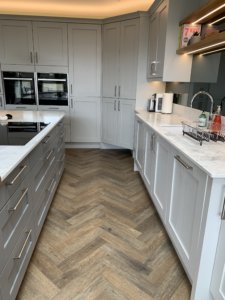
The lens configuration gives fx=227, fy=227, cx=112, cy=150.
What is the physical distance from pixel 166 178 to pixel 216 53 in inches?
50.9

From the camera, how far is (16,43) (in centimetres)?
390

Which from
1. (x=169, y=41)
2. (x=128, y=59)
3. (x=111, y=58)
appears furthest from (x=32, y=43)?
(x=169, y=41)

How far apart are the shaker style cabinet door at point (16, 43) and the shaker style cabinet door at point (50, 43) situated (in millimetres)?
114

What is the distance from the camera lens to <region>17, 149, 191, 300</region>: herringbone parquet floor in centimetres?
150

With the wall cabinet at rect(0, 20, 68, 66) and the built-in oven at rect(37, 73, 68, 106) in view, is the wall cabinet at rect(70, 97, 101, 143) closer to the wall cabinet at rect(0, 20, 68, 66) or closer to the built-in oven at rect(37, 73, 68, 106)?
the built-in oven at rect(37, 73, 68, 106)

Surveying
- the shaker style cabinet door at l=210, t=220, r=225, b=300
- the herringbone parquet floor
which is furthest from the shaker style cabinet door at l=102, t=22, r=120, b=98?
the shaker style cabinet door at l=210, t=220, r=225, b=300

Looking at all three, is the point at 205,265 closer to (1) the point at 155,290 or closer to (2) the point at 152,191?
(1) the point at 155,290

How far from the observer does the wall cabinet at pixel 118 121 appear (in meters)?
3.93

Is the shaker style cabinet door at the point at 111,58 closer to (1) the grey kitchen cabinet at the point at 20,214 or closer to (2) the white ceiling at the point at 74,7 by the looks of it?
(2) the white ceiling at the point at 74,7

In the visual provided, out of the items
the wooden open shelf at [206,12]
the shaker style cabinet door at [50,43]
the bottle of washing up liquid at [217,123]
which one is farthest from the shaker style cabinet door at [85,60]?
the bottle of washing up liquid at [217,123]

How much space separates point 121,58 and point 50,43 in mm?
1285

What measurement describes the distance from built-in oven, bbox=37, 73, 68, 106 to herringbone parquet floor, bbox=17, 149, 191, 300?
190 cm

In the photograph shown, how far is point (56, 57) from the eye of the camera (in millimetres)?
4027

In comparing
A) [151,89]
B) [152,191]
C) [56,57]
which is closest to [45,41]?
[56,57]
